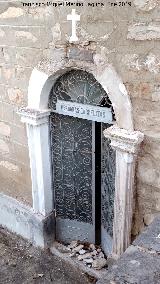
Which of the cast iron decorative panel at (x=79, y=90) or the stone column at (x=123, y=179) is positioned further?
the cast iron decorative panel at (x=79, y=90)

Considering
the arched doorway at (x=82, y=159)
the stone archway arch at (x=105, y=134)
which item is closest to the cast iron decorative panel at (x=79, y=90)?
the arched doorway at (x=82, y=159)

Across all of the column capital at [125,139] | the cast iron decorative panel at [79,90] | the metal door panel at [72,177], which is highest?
the cast iron decorative panel at [79,90]

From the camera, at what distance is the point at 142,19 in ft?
12.0

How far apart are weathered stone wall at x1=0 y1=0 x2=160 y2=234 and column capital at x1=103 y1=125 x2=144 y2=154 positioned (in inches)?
3.8

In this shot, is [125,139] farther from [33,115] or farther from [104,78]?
[33,115]

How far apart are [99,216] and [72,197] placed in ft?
1.61

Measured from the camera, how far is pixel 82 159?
5195 millimetres

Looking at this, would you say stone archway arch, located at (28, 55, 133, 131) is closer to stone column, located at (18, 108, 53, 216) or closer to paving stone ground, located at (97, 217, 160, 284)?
stone column, located at (18, 108, 53, 216)

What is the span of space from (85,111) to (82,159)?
0.78 metres

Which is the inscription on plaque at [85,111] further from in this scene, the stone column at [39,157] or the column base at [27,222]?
the column base at [27,222]

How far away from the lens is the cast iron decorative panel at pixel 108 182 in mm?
4805

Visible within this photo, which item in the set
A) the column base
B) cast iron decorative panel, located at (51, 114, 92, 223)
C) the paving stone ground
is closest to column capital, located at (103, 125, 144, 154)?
cast iron decorative panel, located at (51, 114, 92, 223)

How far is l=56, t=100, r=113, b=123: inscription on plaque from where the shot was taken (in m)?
4.54

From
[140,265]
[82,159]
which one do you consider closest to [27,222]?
[82,159]
